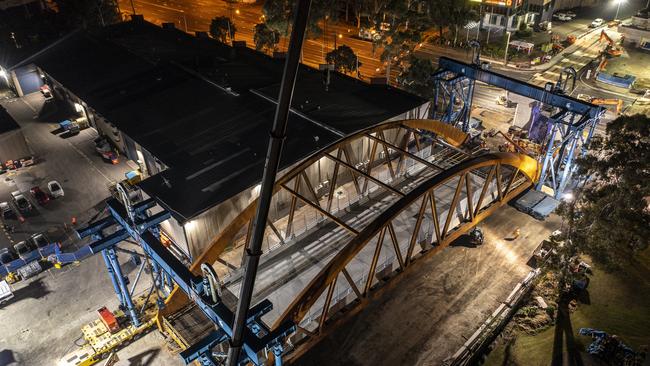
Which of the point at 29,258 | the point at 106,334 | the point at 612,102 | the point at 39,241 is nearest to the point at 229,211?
the point at 106,334

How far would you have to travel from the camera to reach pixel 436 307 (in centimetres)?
3466

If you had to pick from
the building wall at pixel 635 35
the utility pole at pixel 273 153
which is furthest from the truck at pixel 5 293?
the building wall at pixel 635 35

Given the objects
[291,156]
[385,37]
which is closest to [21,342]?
[291,156]

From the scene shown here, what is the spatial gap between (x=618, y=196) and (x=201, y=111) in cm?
3925

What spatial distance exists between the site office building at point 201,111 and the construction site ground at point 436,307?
14.0m

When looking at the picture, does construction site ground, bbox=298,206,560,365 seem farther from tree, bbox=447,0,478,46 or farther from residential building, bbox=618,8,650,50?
residential building, bbox=618,8,650,50

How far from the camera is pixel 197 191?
3819 centimetres

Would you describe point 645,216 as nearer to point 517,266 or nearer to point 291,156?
point 517,266

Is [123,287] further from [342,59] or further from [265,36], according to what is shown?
[265,36]

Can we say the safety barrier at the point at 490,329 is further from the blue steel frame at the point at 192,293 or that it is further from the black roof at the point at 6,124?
the black roof at the point at 6,124

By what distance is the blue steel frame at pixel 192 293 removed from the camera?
1977 centimetres

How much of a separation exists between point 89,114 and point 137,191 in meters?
21.6

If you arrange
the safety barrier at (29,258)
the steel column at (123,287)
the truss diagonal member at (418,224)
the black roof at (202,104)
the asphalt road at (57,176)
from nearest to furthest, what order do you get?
the truss diagonal member at (418,224) → the steel column at (123,287) → the safety barrier at (29,258) → the black roof at (202,104) → the asphalt road at (57,176)

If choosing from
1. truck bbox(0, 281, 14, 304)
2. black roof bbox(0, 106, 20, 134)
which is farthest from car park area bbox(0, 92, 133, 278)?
black roof bbox(0, 106, 20, 134)
